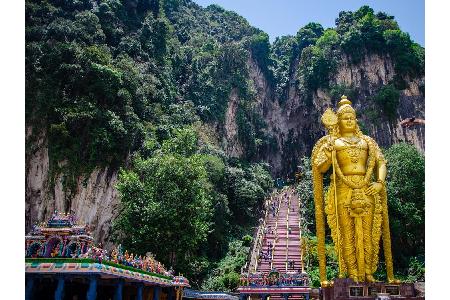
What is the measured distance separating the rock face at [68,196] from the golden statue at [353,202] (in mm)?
8848

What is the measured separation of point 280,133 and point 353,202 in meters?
22.0

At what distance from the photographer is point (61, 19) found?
1631 centimetres

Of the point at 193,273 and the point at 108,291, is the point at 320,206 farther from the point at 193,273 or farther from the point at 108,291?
the point at 193,273

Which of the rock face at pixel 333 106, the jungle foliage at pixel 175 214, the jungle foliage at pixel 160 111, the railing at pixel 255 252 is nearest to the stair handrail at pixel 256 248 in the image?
the railing at pixel 255 252

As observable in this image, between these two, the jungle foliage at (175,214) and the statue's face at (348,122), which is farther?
the jungle foliage at (175,214)

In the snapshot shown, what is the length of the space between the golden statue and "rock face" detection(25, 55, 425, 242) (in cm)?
901

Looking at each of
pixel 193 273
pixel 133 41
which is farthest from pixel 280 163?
pixel 193 273

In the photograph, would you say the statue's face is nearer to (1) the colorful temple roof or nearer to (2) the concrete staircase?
(1) the colorful temple roof

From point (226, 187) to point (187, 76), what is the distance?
21.9 feet

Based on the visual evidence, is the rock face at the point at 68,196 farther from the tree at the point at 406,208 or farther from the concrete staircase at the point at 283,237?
the tree at the point at 406,208

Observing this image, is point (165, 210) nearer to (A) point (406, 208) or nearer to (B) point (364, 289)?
(B) point (364, 289)

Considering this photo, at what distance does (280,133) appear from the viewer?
2923 cm

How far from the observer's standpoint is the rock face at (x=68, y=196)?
14039 millimetres

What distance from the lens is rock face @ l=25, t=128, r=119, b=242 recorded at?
14.0 meters
